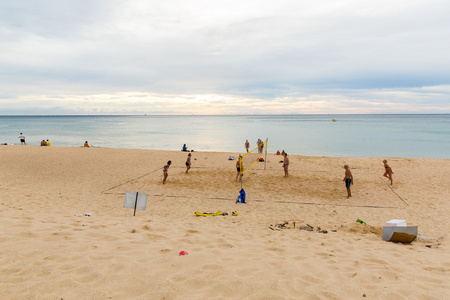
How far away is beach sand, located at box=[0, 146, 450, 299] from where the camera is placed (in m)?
3.29

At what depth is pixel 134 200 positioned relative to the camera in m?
7.37

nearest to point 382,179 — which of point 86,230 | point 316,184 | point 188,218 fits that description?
point 316,184

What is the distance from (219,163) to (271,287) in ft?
56.2

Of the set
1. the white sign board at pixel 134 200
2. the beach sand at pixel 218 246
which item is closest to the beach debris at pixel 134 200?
the white sign board at pixel 134 200

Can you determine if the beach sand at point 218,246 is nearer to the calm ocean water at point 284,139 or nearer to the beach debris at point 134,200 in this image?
the beach debris at point 134,200

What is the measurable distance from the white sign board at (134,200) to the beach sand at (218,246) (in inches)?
16.8

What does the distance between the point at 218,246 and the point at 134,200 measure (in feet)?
11.3

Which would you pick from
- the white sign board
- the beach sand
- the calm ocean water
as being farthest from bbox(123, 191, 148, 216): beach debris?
the calm ocean water

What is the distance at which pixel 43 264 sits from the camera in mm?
3623

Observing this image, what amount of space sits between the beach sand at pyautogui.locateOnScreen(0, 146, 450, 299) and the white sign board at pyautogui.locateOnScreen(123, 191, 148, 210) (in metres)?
0.43

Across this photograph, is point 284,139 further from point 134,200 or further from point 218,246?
point 218,246

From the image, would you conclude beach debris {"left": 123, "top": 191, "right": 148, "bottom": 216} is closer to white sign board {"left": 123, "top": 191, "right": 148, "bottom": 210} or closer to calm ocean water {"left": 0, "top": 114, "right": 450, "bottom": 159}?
white sign board {"left": 123, "top": 191, "right": 148, "bottom": 210}

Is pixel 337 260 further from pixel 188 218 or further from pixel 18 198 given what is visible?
pixel 18 198

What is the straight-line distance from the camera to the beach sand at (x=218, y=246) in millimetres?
3293
